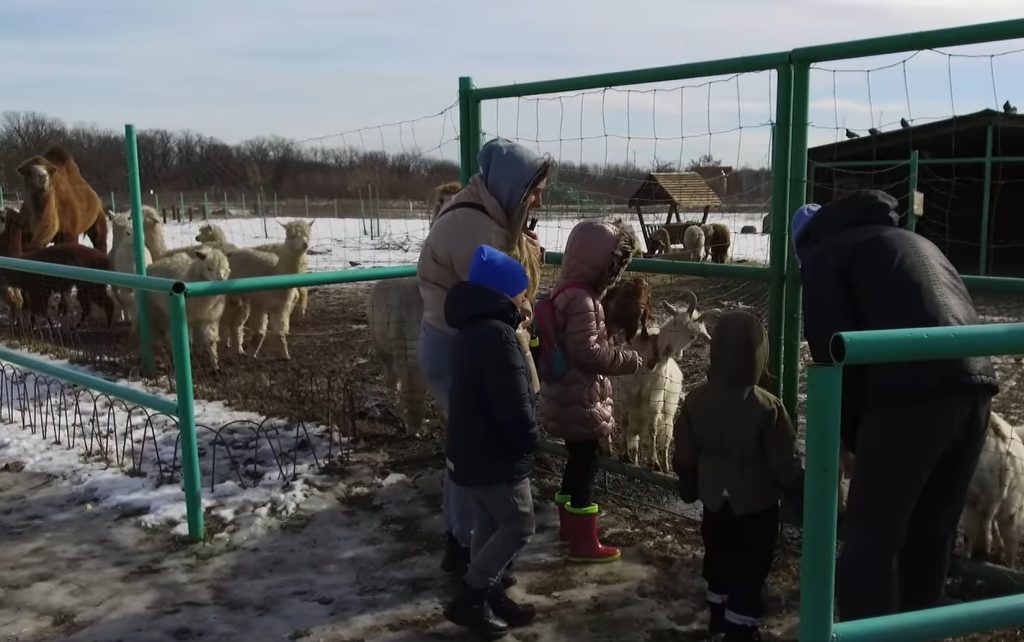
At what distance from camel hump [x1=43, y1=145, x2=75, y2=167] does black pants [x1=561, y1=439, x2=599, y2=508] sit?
12847 millimetres

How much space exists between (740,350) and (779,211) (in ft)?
3.17

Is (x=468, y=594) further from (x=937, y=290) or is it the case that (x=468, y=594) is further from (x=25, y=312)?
(x=25, y=312)

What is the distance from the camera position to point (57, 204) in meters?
13.6

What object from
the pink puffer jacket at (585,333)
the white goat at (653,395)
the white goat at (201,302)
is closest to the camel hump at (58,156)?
the white goat at (201,302)

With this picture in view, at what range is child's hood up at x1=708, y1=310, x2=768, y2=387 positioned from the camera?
10.3 feet

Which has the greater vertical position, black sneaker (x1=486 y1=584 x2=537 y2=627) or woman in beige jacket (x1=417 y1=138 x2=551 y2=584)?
woman in beige jacket (x1=417 y1=138 x2=551 y2=584)

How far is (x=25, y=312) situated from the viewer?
11281 millimetres

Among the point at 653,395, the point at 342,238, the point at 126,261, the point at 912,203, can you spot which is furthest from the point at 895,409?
the point at 342,238

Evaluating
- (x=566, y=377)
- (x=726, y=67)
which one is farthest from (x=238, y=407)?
(x=726, y=67)

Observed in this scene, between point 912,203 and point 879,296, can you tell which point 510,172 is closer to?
point 879,296

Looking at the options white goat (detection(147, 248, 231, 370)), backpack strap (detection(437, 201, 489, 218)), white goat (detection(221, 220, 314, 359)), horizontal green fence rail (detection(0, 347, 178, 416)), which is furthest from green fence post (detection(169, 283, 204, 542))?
white goat (detection(221, 220, 314, 359))

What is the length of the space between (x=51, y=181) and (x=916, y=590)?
45.0 feet

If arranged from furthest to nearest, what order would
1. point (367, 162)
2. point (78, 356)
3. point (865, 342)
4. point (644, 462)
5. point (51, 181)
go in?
point (51, 181), point (78, 356), point (367, 162), point (644, 462), point (865, 342)

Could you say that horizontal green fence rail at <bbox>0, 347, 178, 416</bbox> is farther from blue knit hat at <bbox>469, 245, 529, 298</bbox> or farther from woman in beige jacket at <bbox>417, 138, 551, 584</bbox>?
blue knit hat at <bbox>469, 245, 529, 298</bbox>
